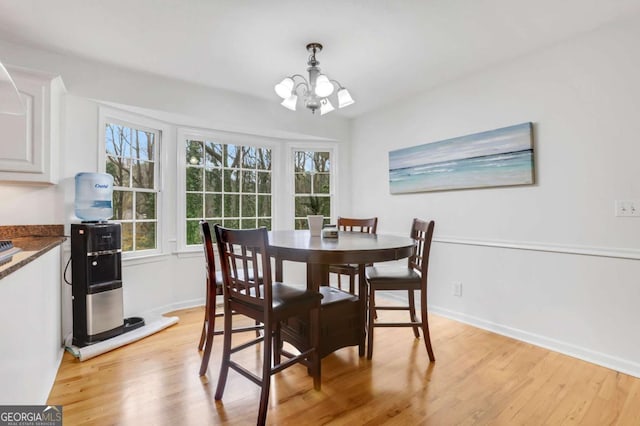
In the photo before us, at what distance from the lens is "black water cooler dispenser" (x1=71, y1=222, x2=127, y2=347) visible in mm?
2479

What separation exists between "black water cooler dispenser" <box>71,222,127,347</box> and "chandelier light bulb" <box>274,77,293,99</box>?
1739 millimetres

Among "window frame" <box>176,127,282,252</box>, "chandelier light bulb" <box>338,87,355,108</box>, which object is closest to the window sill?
"window frame" <box>176,127,282,252</box>

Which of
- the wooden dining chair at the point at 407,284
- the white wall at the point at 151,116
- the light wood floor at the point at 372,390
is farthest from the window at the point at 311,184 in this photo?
the light wood floor at the point at 372,390

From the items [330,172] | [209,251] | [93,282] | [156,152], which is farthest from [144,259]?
[330,172]

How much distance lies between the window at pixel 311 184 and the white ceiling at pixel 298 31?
1476 mm

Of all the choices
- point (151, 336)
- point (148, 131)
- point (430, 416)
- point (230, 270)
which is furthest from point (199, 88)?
point (430, 416)

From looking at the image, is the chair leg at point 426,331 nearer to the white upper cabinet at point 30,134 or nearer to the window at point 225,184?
the window at point 225,184

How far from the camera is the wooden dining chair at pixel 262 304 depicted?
5.52ft

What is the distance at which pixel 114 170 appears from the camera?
313 centimetres

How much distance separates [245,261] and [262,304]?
25cm

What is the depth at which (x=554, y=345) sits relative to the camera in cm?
254

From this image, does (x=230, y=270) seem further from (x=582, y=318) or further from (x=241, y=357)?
(x=582, y=318)

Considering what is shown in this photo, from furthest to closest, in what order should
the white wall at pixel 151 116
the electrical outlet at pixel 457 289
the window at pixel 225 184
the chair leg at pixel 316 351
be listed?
the window at pixel 225 184
the electrical outlet at pixel 457 289
the white wall at pixel 151 116
the chair leg at pixel 316 351

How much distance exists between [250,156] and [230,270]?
2.40 m
